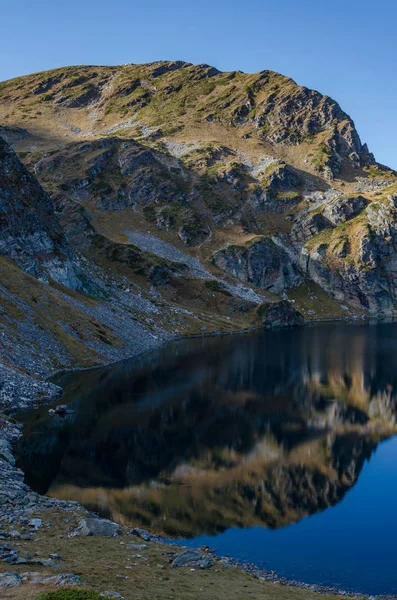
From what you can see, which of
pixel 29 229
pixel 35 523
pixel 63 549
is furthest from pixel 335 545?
pixel 29 229

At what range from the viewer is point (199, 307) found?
19675 cm

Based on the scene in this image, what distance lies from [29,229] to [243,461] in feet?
356

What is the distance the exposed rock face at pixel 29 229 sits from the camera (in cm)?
12938

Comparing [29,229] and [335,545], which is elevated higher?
[29,229]

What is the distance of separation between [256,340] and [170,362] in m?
50.8

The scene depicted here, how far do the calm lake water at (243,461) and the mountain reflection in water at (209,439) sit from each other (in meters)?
0.18

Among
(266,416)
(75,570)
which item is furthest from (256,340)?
(75,570)

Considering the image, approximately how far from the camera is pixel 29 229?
14200cm

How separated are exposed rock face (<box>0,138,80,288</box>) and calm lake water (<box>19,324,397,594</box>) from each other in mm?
45865

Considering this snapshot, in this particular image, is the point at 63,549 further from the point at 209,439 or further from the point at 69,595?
the point at 209,439

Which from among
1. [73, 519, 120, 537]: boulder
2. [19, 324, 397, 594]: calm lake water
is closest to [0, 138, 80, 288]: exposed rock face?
[19, 324, 397, 594]: calm lake water

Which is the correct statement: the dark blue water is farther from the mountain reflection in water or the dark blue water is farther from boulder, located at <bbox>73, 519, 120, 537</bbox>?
boulder, located at <bbox>73, 519, 120, 537</bbox>

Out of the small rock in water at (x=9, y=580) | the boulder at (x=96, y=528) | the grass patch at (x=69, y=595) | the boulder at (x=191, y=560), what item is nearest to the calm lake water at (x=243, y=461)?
the boulder at (x=96, y=528)

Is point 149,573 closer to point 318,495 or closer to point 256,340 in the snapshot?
point 318,495
